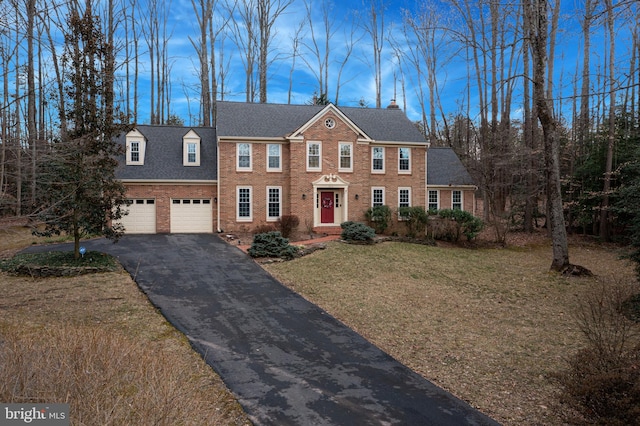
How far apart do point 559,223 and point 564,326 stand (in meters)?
6.85

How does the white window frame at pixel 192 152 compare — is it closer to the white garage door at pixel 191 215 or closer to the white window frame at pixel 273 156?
the white garage door at pixel 191 215

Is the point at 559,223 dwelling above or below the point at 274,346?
above

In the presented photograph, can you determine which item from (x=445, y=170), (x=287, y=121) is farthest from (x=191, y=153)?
(x=445, y=170)

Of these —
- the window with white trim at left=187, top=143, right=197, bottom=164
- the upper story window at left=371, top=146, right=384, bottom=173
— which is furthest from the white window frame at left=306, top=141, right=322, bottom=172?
the window with white trim at left=187, top=143, right=197, bottom=164

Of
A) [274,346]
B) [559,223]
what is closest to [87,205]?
[274,346]

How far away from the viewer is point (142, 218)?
2148cm

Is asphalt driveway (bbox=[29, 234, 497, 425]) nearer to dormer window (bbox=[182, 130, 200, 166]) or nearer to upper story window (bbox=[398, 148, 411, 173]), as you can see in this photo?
dormer window (bbox=[182, 130, 200, 166])

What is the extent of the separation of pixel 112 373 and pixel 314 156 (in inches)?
733

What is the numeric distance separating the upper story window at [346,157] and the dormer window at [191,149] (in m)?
8.07

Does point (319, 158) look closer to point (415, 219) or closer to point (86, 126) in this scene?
point (415, 219)

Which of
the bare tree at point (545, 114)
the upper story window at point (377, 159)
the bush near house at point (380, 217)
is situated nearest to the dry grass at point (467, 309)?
the bare tree at point (545, 114)

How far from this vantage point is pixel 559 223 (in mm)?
14961

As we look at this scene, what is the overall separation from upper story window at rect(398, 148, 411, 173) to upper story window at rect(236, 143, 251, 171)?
28.9 feet

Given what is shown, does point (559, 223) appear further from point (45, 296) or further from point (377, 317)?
point (45, 296)
